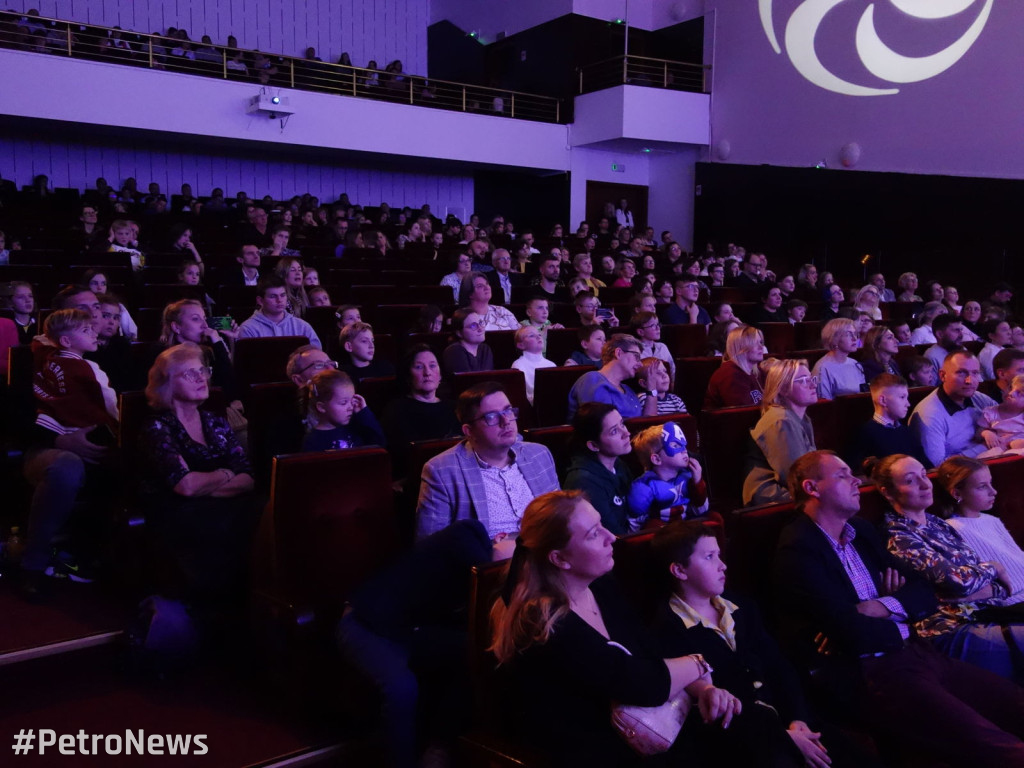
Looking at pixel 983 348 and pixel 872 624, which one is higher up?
pixel 983 348

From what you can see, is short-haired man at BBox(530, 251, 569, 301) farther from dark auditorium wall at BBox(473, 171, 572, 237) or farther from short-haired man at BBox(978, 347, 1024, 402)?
dark auditorium wall at BBox(473, 171, 572, 237)

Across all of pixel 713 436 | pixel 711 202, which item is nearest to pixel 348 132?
pixel 711 202

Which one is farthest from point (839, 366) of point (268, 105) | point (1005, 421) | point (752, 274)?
point (268, 105)

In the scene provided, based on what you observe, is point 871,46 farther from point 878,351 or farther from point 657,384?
point 657,384

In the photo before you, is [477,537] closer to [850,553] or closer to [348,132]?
[850,553]

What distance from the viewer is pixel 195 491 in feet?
6.84

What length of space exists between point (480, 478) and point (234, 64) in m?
7.65

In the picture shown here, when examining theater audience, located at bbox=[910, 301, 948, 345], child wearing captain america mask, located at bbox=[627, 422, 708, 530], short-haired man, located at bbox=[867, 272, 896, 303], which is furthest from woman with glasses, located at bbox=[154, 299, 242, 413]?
short-haired man, located at bbox=[867, 272, 896, 303]

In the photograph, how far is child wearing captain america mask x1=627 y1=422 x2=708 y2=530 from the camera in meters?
2.13

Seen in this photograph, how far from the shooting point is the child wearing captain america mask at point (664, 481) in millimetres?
2129

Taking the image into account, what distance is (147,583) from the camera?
214 cm

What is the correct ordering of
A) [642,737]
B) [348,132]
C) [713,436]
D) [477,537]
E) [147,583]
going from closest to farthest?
[642,737]
[477,537]
[147,583]
[713,436]
[348,132]

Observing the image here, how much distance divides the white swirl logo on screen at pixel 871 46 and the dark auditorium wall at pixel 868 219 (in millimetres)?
839

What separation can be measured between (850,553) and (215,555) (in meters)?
1.42
